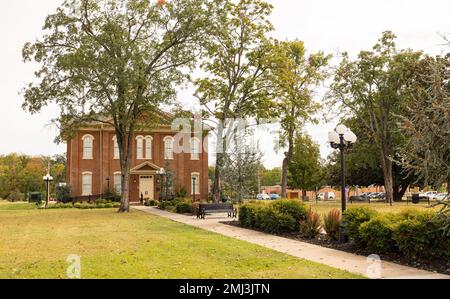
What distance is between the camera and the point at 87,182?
145 ft

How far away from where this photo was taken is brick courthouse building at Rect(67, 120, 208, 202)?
4400 centimetres

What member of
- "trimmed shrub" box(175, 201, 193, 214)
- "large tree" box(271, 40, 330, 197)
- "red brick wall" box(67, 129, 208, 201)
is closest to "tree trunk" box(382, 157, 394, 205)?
"large tree" box(271, 40, 330, 197)

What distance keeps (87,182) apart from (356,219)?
122 feet

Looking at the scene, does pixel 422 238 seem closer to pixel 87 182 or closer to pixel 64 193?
pixel 64 193

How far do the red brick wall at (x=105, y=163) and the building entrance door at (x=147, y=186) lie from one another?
1.36 feet

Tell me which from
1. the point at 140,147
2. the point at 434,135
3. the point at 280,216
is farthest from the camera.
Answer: the point at 140,147

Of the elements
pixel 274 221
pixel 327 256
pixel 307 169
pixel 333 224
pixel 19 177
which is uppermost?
pixel 307 169

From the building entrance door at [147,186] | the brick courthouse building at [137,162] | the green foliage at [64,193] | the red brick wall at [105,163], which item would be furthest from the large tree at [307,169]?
the green foliage at [64,193]

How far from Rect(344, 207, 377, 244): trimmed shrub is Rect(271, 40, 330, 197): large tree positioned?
64.4ft

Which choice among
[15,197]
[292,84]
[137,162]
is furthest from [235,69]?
[15,197]

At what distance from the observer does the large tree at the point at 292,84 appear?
30.4 metres

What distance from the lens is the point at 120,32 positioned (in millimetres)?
27000
